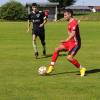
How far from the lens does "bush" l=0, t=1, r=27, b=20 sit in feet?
330

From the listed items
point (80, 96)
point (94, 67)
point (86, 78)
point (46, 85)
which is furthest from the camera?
point (94, 67)

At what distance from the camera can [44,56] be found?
18531mm

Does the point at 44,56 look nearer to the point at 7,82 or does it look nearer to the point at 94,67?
the point at 94,67

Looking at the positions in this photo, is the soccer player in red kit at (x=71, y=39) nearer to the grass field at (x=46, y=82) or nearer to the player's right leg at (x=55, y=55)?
the player's right leg at (x=55, y=55)

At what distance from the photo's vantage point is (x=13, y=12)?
102 m

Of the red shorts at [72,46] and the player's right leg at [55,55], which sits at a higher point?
the red shorts at [72,46]

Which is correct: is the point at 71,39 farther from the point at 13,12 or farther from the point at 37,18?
the point at 13,12

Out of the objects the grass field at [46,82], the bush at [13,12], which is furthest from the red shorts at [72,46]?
the bush at [13,12]

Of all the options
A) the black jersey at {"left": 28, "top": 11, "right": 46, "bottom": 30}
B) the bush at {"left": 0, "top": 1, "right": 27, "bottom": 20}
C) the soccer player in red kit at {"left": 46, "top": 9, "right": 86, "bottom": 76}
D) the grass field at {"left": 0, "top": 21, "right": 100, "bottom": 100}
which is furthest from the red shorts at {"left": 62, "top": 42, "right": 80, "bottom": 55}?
the bush at {"left": 0, "top": 1, "right": 27, "bottom": 20}

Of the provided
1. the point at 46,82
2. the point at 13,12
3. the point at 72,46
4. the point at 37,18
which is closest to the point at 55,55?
the point at 72,46

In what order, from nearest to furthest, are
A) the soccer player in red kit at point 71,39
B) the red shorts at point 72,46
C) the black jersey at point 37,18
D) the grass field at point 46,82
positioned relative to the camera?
the grass field at point 46,82, the soccer player in red kit at point 71,39, the red shorts at point 72,46, the black jersey at point 37,18

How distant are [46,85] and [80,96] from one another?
1637mm

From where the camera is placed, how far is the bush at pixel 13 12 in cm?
10062

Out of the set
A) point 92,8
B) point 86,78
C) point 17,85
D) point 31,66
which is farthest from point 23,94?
point 92,8
